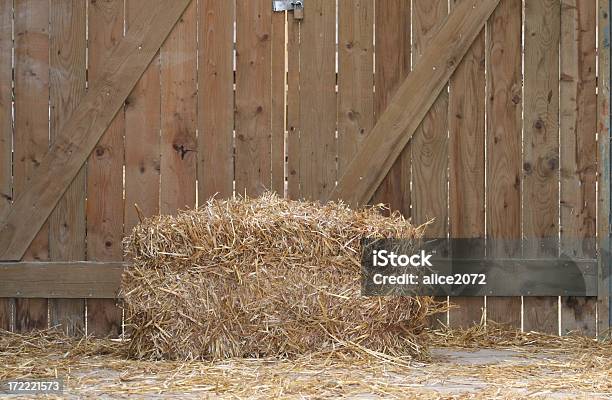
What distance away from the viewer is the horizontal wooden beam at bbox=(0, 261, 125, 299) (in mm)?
5078

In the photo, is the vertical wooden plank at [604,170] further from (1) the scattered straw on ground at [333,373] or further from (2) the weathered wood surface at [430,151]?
(2) the weathered wood surface at [430,151]

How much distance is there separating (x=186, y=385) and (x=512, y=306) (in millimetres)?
2207

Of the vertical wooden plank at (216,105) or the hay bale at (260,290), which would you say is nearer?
the hay bale at (260,290)

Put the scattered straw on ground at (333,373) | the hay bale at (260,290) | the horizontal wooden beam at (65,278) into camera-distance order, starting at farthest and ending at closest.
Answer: the horizontal wooden beam at (65,278), the hay bale at (260,290), the scattered straw on ground at (333,373)

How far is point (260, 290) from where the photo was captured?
4152 millimetres

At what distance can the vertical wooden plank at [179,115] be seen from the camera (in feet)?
16.8

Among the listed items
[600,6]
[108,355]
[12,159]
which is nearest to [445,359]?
[108,355]

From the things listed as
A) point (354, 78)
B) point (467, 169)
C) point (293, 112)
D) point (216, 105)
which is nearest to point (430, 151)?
point (467, 169)

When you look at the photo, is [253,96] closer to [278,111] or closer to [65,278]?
[278,111]

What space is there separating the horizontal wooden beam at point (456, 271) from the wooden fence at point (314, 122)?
5 cm

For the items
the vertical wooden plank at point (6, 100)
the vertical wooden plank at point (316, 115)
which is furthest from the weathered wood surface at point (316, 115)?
the vertical wooden plank at point (6, 100)

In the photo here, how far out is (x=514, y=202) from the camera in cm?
516

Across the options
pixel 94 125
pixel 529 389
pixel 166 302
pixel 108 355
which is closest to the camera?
pixel 529 389

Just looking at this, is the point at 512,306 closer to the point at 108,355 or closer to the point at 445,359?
the point at 445,359
